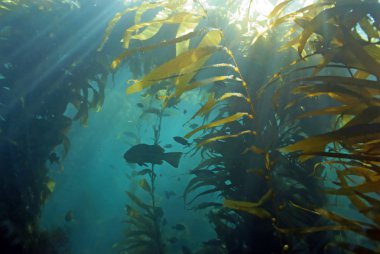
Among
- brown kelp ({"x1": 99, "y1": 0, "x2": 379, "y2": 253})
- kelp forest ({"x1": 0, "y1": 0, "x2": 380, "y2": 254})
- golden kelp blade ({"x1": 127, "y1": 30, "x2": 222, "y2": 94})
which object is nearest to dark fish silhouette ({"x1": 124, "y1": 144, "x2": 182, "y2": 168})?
kelp forest ({"x1": 0, "y1": 0, "x2": 380, "y2": 254})

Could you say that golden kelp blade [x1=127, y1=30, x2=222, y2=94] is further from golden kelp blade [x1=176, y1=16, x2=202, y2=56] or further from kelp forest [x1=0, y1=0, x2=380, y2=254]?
golden kelp blade [x1=176, y1=16, x2=202, y2=56]

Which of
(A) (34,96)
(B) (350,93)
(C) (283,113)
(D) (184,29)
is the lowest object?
(C) (283,113)

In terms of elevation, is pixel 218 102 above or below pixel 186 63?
below

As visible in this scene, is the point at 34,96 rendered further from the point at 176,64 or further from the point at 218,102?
the point at 176,64

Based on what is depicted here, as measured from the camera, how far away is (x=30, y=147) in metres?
5.27

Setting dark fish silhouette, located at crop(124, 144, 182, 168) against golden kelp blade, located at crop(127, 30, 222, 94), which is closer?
golden kelp blade, located at crop(127, 30, 222, 94)

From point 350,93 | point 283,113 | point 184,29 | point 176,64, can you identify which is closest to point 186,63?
point 176,64

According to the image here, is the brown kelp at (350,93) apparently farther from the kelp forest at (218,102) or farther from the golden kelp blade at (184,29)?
the golden kelp blade at (184,29)

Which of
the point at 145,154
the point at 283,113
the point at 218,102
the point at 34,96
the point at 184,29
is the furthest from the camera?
the point at 145,154

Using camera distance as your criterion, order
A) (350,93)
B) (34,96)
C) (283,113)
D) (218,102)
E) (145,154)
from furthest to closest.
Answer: (145,154) < (34,96) < (283,113) < (218,102) < (350,93)

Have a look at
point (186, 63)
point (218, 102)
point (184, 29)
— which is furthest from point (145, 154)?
point (186, 63)

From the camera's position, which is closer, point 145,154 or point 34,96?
point 34,96

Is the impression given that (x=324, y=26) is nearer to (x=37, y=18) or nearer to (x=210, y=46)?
(x=210, y=46)

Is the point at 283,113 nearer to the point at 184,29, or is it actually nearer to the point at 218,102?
the point at 218,102
